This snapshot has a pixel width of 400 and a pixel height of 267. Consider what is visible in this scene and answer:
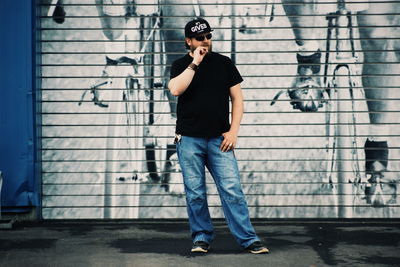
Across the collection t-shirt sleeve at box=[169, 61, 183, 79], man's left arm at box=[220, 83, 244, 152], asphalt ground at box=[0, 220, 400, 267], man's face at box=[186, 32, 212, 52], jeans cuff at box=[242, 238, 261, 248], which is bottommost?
asphalt ground at box=[0, 220, 400, 267]

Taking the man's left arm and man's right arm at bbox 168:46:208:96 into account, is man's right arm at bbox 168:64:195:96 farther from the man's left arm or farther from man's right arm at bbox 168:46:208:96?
the man's left arm

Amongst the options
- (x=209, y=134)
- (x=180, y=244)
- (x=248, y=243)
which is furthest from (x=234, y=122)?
(x=180, y=244)

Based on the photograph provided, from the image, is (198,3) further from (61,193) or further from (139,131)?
(61,193)

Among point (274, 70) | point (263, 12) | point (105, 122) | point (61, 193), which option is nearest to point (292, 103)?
point (274, 70)

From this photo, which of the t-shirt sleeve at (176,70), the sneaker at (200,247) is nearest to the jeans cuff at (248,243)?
the sneaker at (200,247)

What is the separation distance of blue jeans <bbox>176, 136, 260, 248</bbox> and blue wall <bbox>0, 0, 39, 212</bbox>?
2.14 meters

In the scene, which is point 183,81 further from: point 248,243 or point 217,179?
point 248,243

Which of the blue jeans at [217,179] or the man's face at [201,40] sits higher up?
the man's face at [201,40]

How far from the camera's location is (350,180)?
24.8ft

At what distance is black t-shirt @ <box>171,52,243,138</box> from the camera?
591 centimetres

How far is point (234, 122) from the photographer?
5984 mm

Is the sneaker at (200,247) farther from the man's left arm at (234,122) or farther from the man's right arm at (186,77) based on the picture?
the man's right arm at (186,77)

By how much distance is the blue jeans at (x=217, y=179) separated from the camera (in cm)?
591

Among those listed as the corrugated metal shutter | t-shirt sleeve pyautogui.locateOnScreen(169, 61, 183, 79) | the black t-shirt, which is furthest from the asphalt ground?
t-shirt sleeve pyautogui.locateOnScreen(169, 61, 183, 79)
